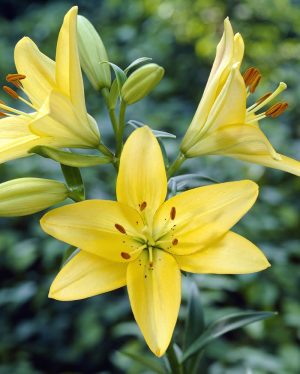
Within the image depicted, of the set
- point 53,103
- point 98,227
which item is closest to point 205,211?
point 98,227

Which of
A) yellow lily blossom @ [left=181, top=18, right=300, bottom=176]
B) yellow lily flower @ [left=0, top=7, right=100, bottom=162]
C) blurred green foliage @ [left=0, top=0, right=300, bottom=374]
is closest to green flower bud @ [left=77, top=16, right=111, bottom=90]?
yellow lily flower @ [left=0, top=7, right=100, bottom=162]

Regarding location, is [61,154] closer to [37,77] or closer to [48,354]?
[37,77]

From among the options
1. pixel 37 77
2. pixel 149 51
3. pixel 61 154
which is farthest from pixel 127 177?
pixel 149 51

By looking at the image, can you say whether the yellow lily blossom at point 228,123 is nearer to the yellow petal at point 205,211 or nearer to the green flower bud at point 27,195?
the yellow petal at point 205,211

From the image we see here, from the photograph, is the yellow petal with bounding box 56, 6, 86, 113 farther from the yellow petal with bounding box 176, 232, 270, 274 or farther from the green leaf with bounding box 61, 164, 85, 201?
the yellow petal with bounding box 176, 232, 270, 274

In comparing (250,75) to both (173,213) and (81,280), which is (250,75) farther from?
(81,280)

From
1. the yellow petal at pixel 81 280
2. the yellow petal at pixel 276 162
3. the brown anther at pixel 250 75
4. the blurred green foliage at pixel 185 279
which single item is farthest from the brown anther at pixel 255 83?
the blurred green foliage at pixel 185 279
